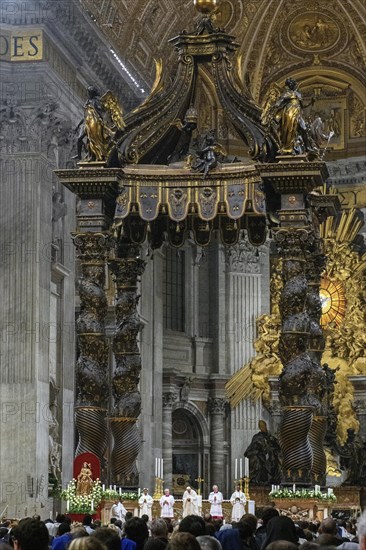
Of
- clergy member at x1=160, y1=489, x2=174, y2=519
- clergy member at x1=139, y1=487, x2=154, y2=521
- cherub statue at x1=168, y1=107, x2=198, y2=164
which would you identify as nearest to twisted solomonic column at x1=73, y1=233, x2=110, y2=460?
clergy member at x1=139, y1=487, x2=154, y2=521

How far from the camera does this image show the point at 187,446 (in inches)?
1393

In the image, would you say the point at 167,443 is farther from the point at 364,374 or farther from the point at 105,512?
the point at 105,512

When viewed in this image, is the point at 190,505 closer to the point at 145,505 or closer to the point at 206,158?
the point at 145,505

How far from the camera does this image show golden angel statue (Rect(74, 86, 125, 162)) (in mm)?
18125

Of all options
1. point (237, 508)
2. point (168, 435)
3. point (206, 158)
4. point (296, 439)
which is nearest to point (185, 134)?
point (206, 158)

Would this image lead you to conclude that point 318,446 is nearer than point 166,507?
Yes

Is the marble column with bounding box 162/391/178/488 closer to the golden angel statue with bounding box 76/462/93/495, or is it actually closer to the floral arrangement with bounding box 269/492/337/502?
the golden angel statue with bounding box 76/462/93/495

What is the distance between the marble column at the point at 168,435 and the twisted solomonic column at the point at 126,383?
48.5 ft

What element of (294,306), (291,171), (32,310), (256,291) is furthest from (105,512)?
(256,291)

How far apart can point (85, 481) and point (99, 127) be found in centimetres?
423

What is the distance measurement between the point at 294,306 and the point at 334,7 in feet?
60.9

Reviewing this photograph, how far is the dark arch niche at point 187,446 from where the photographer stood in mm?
34969

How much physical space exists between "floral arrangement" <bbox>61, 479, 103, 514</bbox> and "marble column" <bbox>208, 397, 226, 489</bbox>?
667 inches

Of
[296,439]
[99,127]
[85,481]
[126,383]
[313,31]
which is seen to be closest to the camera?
[296,439]
